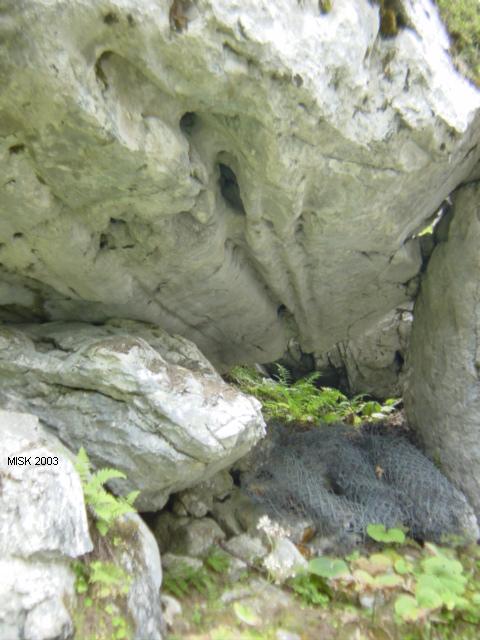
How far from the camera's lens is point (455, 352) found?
20.3 feet

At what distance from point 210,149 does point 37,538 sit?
3.06 m

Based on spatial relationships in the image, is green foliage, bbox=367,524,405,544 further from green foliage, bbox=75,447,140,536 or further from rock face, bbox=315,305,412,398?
rock face, bbox=315,305,412,398

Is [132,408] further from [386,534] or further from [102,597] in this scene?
[386,534]

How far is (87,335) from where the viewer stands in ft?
16.2

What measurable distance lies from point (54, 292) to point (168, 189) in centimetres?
195

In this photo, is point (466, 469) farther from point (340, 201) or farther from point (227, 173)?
point (227, 173)

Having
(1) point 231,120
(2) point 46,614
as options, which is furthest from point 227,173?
(2) point 46,614

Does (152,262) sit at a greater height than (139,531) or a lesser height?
greater

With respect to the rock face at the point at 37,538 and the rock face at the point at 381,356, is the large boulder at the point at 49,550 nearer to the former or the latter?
the rock face at the point at 37,538

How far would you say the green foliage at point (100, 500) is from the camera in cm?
371

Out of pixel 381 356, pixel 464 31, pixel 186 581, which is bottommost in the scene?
pixel 186 581

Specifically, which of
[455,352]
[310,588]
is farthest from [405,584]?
[455,352]

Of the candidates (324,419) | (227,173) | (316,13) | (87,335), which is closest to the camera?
(316,13)

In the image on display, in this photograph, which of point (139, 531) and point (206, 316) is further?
point (206, 316)
